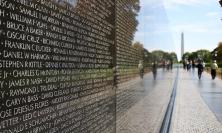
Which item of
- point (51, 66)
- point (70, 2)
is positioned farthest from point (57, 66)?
point (70, 2)

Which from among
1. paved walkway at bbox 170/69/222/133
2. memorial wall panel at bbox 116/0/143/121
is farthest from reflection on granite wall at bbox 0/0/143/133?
paved walkway at bbox 170/69/222/133

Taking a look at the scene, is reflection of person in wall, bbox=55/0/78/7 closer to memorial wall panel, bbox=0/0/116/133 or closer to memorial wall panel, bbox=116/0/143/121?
memorial wall panel, bbox=0/0/116/133

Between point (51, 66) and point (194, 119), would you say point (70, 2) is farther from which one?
point (194, 119)

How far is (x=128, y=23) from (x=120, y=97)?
4.51ft

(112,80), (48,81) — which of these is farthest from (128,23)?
(48,81)

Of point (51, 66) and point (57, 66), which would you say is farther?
point (57, 66)

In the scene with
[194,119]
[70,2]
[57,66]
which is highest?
[70,2]

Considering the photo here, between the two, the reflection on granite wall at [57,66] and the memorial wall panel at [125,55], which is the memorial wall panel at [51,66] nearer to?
the reflection on granite wall at [57,66]

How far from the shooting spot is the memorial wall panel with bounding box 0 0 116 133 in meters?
2.17

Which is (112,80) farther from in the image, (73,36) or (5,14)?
(5,14)

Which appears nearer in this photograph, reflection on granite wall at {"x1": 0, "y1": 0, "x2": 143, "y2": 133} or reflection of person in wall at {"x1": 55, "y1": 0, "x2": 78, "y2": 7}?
reflection on granite wall at {"x1": 0, "y1": 0, "x2": 143, "y2": 133}

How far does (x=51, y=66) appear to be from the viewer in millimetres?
2654

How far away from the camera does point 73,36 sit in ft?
10.3

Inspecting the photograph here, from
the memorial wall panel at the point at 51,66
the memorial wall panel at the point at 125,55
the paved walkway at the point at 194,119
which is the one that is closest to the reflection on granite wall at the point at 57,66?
the memorial wall panel at the point at 51,66
